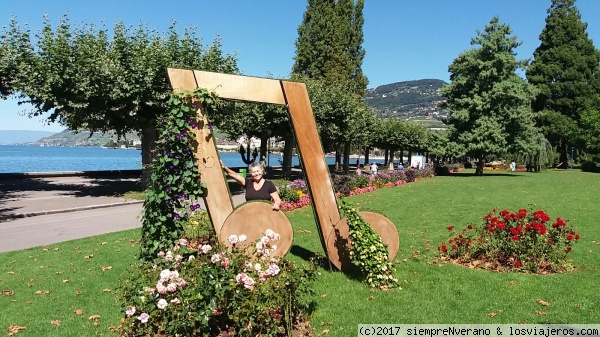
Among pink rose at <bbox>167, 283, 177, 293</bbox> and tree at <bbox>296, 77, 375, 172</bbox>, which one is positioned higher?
tree at <bbox>296, 77, 375, 172</bbox>

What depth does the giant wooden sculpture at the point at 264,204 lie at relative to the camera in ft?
23.2

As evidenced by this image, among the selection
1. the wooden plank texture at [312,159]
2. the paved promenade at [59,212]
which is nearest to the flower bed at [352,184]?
Answer: the wooden plank texture at [312,159]

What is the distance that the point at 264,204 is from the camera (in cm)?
719

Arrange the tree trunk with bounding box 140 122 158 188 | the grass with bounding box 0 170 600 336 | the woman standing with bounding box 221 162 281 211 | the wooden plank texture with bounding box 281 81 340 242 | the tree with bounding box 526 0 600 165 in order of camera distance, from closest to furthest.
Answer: the grass with bounding box 0 170 600 336
the woman standing with bounding box 221 162 281 211
the wooden plank texture with bounding box 281 81 340 242
the tree trunk with bounding box 140 122 158 188
the tree with bounding box 526 0 600 165

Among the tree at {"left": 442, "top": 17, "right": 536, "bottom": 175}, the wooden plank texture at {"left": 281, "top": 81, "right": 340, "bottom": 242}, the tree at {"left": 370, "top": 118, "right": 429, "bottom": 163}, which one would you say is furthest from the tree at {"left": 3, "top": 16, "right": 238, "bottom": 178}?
the tree at {"left": 370, "top": 118, "right": 429, "bottom": 163}

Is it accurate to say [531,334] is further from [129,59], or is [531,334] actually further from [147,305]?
[129,59]

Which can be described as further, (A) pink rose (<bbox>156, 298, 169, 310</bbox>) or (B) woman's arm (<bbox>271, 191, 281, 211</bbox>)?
(B) woman's arm (<bbox>271, 191, 281, 211</bbox>)

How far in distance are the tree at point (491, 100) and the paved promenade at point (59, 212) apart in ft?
91.0

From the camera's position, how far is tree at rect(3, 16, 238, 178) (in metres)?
19.2

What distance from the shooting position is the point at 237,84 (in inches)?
288

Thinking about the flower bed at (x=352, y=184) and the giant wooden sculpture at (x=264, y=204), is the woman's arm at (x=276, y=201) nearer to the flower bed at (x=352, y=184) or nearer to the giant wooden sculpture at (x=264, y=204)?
the giant wooden sculpture at (x=264, y=204)

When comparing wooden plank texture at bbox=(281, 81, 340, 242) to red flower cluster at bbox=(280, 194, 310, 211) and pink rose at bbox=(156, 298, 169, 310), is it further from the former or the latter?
red flower cluster at bbox=(280, 194, 310, 211)

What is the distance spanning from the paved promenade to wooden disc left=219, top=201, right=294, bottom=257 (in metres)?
2.63

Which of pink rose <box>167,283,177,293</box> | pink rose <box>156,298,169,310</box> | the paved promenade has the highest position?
pink rose <box>167,283,177,293</box>
